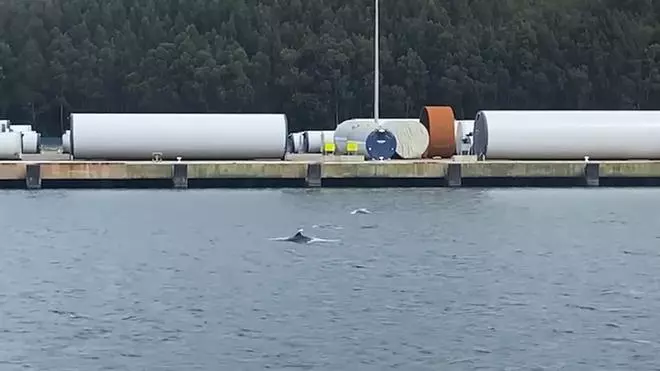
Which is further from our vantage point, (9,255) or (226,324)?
(9,255)

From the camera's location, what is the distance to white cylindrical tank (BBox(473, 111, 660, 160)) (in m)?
65.5

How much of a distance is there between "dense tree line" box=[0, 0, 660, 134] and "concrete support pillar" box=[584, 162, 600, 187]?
44.0 metres

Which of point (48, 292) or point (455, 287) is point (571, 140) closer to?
point (455, 287)

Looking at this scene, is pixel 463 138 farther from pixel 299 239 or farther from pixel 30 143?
pixel 299 239

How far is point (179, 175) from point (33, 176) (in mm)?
5721

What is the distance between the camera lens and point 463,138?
7338 cm

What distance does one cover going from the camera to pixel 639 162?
62.9 meters

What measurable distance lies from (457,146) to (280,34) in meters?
47.0

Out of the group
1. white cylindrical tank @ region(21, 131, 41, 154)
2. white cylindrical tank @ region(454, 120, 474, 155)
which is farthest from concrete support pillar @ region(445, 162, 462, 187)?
white cylindrical tank @ region(21, 131, 41, 154)

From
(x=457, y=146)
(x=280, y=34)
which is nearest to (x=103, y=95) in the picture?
(x=280, y=34)

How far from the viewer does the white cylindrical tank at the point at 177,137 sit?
6469 cm

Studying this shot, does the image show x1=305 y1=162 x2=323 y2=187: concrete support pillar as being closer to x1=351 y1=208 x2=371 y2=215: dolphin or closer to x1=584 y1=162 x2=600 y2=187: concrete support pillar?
x1=351 y1=208 x2=371 y2=215: dolphin

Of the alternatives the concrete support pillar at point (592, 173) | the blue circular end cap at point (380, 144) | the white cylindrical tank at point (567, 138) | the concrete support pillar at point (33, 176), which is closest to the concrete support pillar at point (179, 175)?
the concrete support pillar at point (33, 176)

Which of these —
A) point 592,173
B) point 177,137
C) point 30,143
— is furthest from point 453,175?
point 30,143
